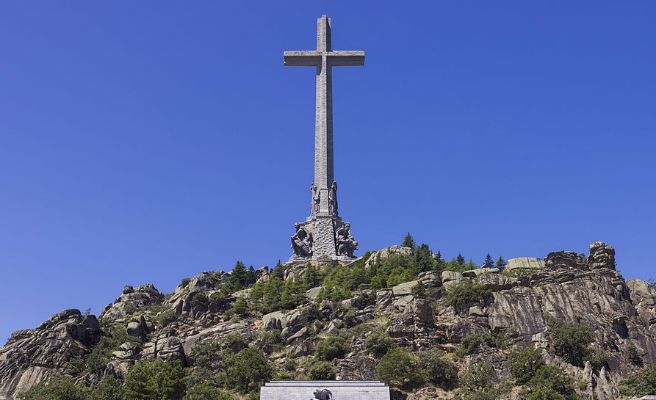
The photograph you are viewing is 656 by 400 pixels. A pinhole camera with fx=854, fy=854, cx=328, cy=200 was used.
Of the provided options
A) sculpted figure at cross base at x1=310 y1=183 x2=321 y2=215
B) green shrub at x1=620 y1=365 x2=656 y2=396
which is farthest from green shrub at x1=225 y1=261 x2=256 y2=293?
green shrub at x1=620 y1=365 x2=656 y2=396

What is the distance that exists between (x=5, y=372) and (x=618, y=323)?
49223 millimetres

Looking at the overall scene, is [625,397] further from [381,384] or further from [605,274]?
[381,384]

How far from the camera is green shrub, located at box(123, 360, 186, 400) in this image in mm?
59750

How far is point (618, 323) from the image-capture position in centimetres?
6756

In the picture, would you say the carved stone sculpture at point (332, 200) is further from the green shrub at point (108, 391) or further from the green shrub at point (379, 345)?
the green shrub at point (108, 391)

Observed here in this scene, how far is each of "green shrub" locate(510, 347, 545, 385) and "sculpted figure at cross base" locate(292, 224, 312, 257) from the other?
32.1m

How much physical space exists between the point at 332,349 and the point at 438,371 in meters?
8.52

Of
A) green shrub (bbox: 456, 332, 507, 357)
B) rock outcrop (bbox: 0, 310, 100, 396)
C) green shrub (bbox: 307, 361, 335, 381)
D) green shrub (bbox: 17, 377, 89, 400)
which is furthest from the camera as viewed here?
rock outcrop (bbox: 0, 310, 100, 396)

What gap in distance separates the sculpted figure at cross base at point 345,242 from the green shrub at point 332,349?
23.6 meters

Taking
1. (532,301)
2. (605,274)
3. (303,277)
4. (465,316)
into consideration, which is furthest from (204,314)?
(605,274)

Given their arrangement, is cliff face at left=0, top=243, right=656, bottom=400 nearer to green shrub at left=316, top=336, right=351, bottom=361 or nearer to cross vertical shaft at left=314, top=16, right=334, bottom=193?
green shrub at left=316, top=336, right=351, bottom=361

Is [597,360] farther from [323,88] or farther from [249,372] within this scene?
[323,88]

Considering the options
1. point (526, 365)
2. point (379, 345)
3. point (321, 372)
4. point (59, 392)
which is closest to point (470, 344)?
point (526, 365)

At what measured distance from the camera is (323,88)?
9681cm
